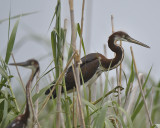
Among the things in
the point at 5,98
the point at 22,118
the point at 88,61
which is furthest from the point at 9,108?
the point at 88,61

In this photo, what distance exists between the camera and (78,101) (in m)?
2.49

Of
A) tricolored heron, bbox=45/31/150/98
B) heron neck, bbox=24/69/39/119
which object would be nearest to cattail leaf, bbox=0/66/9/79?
heron neck, bbox=24/69/39/119

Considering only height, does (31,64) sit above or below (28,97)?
above

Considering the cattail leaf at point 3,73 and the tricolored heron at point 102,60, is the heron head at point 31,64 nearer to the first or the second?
the cattail leaf at point 3,73

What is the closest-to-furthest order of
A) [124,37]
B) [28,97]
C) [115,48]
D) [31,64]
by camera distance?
[28,97] < [31,64] < [124,37] < [115,48]

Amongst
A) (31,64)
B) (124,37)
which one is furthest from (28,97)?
(124,37)

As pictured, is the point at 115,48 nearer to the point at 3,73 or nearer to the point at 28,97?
the point at 3,73

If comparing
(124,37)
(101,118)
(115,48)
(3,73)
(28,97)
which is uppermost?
(124,37)

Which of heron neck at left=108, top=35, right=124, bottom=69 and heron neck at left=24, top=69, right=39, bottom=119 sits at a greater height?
heron neck at left=108, top=35, right=124, bottom=69

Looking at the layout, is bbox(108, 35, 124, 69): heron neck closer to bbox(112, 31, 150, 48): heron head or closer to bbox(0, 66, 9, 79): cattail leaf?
bbox(112, 31, 150, 48): heron head

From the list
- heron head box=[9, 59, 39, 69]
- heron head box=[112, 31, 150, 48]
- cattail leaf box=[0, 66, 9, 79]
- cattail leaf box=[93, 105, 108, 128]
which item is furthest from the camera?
heron head box=[112, 31, 150, 48]

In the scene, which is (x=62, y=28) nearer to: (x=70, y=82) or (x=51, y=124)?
(x=51, y=124)

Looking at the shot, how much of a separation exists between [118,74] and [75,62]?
1074 millimetres

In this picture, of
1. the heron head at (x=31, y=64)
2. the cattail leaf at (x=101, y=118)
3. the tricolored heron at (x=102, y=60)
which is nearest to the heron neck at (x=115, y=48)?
the tricolored heron at (x=102, y=60)
